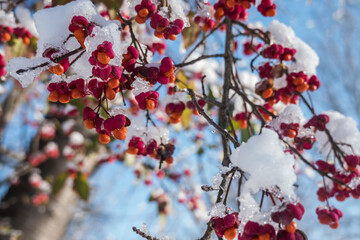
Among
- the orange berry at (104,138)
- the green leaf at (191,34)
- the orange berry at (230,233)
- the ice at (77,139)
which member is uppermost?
the ice at (77,139)

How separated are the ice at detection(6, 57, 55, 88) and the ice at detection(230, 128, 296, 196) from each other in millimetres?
449

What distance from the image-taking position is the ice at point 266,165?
1.92 ft

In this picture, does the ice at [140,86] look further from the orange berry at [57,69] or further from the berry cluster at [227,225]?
the berry cluster at [227,225]

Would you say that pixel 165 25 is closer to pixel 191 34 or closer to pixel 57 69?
pixel 57 69

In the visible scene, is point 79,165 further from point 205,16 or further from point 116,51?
point 116,51

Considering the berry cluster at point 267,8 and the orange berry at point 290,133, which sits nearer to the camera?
the orange berry at point 290,133

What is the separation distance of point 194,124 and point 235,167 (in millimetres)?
2485

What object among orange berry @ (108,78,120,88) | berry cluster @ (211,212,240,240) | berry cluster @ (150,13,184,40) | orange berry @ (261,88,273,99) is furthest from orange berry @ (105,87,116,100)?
orange berry @ (261,88,273,99)

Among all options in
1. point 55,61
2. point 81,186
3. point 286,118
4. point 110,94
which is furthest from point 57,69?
point 81,186

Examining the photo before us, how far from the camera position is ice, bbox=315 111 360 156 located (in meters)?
1.14

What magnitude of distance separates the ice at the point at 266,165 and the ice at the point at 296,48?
610 millimetres

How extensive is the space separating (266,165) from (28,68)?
0.53m

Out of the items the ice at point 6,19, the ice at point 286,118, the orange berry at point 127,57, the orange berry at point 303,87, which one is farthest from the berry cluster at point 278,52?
the ice at point 6,19

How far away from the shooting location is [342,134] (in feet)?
3.83
